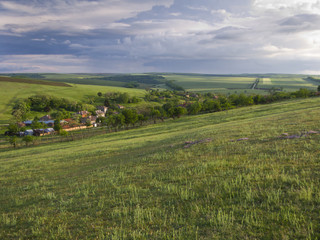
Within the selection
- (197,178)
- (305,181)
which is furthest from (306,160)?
(197,178)

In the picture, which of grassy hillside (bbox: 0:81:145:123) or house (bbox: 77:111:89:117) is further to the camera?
house (bbox: 77:111:89:117)

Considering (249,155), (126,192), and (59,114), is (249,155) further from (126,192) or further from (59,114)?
(59,114)

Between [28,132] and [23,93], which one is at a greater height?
[23,93]

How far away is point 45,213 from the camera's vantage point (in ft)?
28.2

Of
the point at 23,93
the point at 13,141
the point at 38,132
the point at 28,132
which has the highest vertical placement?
the point at 23,93

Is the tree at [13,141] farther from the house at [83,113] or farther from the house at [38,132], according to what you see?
the house at [83,113]

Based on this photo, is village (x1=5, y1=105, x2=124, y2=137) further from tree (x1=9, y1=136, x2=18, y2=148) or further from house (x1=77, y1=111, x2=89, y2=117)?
tree (x1=9, y1=136, x2=18, y2=148)

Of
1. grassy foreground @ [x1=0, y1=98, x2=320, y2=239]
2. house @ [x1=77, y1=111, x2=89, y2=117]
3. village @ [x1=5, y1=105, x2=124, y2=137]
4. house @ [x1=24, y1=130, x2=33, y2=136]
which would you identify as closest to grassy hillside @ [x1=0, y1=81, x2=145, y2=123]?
village @ [x1=5, y1=105, x2=124, y2=137]

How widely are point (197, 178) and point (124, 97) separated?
16492 cm

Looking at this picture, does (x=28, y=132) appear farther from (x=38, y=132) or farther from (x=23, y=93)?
(x=23, y=93)

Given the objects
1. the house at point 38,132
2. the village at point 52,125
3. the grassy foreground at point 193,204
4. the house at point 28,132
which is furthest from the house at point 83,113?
the grassy foreground at point 193,204

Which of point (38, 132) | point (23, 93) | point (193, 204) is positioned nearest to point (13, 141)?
point (38, 132)

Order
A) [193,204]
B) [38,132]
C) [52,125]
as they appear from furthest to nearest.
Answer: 1. [52,125]
2. [38,132]
3. [193,204]

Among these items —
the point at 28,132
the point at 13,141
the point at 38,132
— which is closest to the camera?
the point at 13,141
